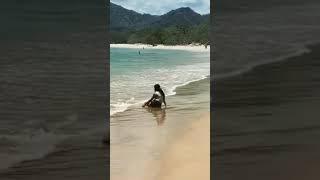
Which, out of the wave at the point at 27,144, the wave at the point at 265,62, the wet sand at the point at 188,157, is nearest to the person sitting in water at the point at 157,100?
the wet sand at the point at 188,157

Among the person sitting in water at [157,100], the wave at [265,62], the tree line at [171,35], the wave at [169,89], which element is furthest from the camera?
the tree line at [171,35]

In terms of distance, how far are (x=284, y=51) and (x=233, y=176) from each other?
74 cm

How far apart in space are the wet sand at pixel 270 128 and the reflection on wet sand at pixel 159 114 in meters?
2.61

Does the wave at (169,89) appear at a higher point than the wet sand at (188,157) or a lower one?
higher

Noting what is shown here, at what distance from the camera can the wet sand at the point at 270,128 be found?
254cm

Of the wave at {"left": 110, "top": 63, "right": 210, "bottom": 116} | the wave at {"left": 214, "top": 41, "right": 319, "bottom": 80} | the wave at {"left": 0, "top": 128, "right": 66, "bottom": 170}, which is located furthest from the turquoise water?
the wave at {"left": 0, "top": 128, "right": 66, "bottom": 170}

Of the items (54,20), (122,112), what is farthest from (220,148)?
(122,112)

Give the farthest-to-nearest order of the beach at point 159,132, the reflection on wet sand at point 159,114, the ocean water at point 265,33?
the reflection on wet sand at point 159,114 → the beach at point 159,132 → the ocean water at point 265,33

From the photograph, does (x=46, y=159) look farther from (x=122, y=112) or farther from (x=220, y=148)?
(x=122, y=112)

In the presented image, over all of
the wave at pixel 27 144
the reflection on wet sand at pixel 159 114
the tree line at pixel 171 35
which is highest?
the tree line at pixel 171 35

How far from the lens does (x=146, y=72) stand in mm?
11250

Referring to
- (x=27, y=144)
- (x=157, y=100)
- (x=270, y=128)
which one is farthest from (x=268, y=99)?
(x=157, y=100)

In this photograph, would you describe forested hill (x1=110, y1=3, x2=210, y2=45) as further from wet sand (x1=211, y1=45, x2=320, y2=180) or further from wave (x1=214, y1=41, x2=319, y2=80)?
wet sand (x1=211, y1=45, x2=320, y2=180)

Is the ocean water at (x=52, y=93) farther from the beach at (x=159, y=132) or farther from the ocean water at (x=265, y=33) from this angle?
the beach at (x=159, y=132)
